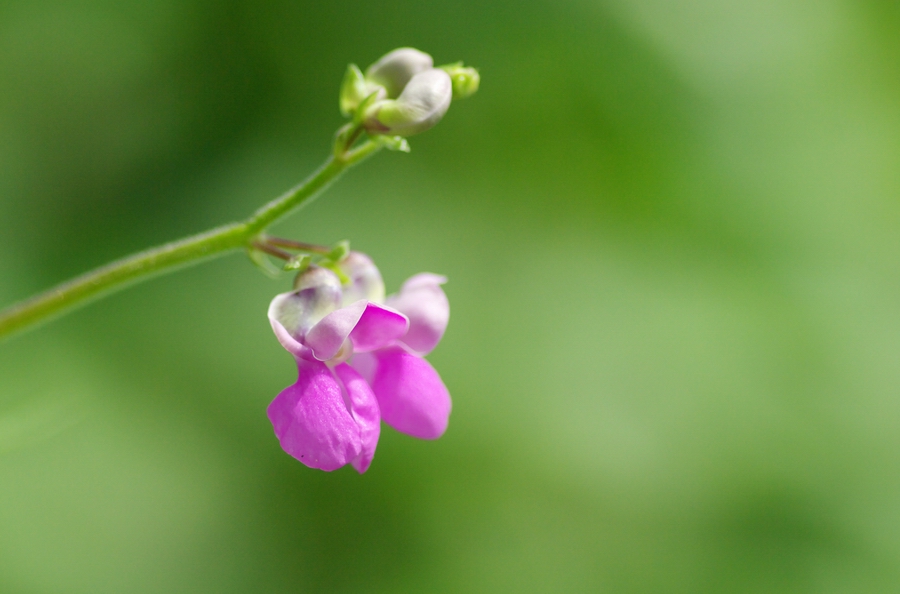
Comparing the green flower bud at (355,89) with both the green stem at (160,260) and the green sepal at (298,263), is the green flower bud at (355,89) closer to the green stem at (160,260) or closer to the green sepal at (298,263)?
the green stem at (160,260)

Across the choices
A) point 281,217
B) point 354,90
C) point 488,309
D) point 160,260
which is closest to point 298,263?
point 281,217

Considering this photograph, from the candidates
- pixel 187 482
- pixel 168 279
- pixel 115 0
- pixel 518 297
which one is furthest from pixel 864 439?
pixel 115 0

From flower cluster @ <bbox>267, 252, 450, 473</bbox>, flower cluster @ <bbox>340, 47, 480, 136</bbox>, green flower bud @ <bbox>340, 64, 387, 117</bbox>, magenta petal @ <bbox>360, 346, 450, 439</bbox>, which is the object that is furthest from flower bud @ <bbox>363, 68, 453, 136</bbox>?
magenta petal @ <bbox>360, 346, 450, 439</bbox>

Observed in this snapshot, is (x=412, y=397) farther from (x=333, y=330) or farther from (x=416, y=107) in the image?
(x=416, y=107)

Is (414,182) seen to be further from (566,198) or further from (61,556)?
(61,556)

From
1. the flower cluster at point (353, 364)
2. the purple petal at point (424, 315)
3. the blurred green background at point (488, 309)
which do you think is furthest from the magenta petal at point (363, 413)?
the blurred green background at point (488, 309)
